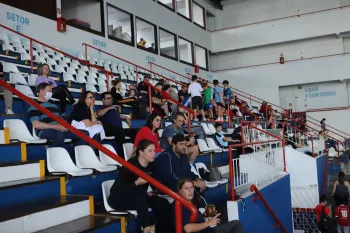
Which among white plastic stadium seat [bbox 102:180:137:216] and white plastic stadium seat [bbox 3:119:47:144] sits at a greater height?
white plastic stadium seat [bbox 3:119:47:144]

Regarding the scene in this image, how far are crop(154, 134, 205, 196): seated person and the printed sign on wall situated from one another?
603 centimetres

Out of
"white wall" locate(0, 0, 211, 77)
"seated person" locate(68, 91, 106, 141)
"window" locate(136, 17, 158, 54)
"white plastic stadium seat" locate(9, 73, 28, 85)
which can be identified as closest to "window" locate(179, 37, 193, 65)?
"white wall" locate(0, 0, 211, 77)

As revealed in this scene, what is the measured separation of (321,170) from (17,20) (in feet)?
26.2

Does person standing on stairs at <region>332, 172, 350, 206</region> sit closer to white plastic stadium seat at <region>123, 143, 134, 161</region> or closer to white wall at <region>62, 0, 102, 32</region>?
white plastic stadium seat at <region>123, 143, 134, 161</region>

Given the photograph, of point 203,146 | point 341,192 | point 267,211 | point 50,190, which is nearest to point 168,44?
point 341,192

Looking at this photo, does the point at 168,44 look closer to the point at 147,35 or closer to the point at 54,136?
the point at 147,35

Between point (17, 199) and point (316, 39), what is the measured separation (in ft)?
52.4

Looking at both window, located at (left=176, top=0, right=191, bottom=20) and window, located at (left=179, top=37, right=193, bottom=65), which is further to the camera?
window, located at (left=176, top=0, right=191, bottom=20)

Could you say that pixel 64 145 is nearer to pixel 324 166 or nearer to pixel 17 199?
pixel 17 199

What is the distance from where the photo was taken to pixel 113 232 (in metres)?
2.89

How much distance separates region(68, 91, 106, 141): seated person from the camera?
4406 millimetres

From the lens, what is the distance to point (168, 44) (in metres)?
15.5

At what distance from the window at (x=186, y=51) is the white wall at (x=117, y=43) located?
282mm

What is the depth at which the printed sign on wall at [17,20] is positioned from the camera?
27.2 feet
